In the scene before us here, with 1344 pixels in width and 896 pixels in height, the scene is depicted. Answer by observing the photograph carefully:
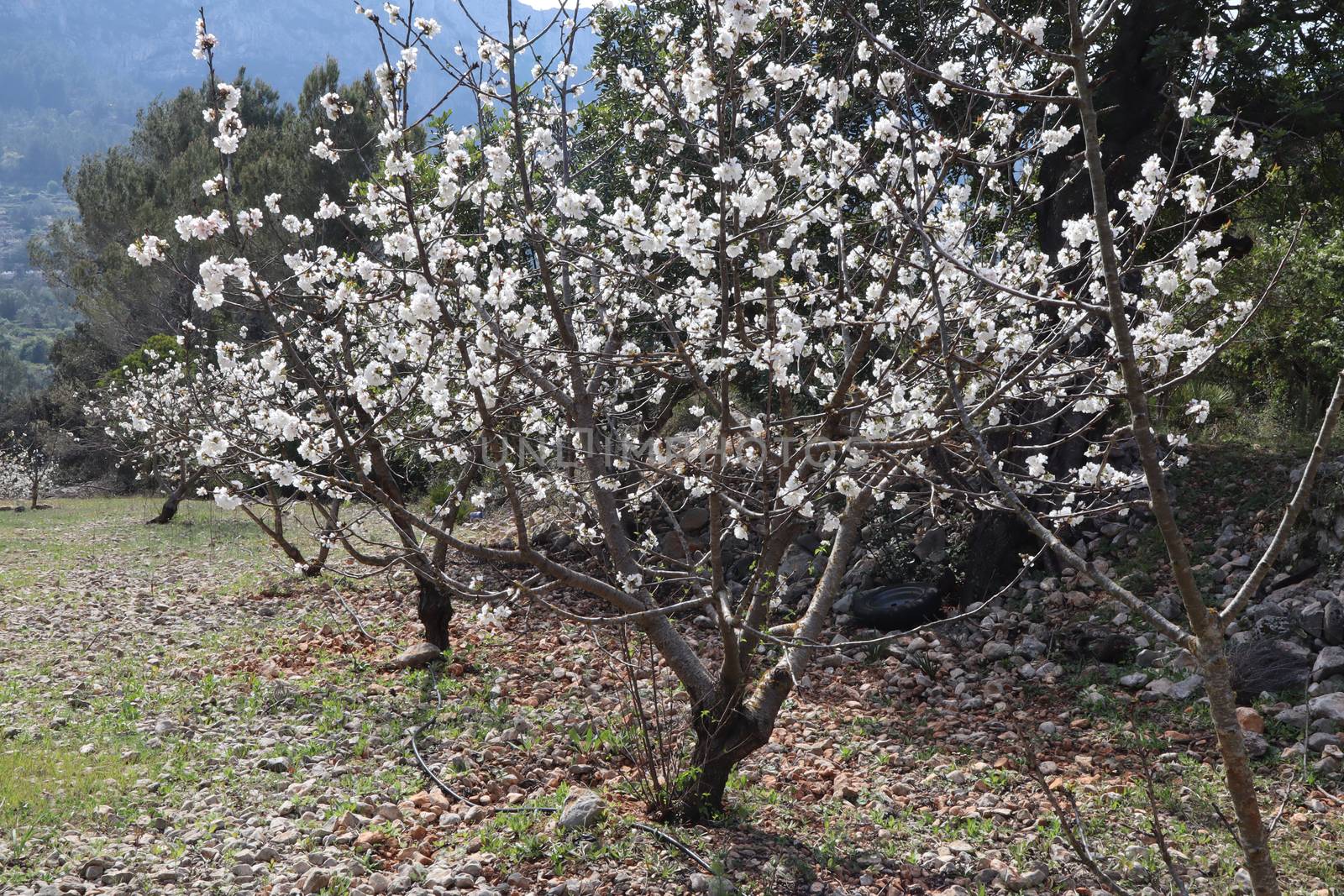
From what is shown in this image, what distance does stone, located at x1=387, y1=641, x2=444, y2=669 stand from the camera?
638 centimetres

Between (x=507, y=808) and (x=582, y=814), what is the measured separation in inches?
17.5

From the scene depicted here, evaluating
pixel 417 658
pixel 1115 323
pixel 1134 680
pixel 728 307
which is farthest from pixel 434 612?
pixel 1115 323

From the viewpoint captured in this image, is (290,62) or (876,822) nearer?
(876,822)

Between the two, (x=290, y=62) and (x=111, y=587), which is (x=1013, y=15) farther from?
(x=290, y=62)

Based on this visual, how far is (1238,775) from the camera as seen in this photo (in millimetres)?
1754

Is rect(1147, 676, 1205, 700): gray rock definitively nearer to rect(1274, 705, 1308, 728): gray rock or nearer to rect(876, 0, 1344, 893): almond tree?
rect(1274, 705, 1308, 728): gray rock

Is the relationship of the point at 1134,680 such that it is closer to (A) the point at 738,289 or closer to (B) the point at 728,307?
(B) the point at 728,307

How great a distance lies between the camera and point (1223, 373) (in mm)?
10281

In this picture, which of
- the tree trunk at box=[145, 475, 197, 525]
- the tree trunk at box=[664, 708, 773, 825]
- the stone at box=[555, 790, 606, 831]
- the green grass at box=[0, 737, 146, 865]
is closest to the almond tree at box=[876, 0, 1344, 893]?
the tree trunk at box=[664, 708, 773, 825]

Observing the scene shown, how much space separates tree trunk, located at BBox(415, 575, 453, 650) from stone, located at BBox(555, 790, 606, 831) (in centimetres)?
276

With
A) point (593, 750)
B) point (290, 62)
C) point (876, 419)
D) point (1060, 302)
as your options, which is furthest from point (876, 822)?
point (290, 62)

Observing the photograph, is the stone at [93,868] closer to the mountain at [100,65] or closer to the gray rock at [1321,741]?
the gray rock at [1321,741]

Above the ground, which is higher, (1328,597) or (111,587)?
(1328,597)

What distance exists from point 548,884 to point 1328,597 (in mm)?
5041
